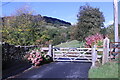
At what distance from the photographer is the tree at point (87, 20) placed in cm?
2522

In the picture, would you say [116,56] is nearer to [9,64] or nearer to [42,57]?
[42,57]

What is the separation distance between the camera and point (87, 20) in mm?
25156

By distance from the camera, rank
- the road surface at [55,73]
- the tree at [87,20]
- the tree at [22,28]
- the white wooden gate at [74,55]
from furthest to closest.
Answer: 1. the tree at [87,20]
2. the tree at [22,28]
3. the white wooden gate at [74,55]
4. the road surface at [55,73]

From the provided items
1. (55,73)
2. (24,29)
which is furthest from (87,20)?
(55,73)

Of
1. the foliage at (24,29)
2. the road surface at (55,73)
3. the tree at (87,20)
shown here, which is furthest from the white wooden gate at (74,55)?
the tree at (87,20)

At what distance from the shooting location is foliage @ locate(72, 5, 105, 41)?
25.2m

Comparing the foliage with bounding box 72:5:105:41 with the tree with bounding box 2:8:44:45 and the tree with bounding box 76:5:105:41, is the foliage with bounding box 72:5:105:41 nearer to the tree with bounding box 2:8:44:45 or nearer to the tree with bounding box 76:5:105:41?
the tree with bounding box 76:5:105:41

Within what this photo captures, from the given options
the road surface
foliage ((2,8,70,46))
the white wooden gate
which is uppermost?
foliage ((2,8,70,46))

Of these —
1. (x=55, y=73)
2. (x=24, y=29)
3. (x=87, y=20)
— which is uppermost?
(x=87, y=20)

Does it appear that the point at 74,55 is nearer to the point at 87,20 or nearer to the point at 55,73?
the point at 55,73

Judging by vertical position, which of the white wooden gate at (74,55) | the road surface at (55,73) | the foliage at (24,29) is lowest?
the road surface at (55,73)

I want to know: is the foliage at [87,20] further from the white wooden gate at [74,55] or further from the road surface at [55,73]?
the road surface at [55,73]

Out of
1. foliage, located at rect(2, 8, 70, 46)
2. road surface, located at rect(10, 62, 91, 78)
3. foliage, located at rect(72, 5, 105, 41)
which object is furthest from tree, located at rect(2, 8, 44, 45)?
road surface, located at rect(10, 62, 91, 78)

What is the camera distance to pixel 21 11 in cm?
2072
